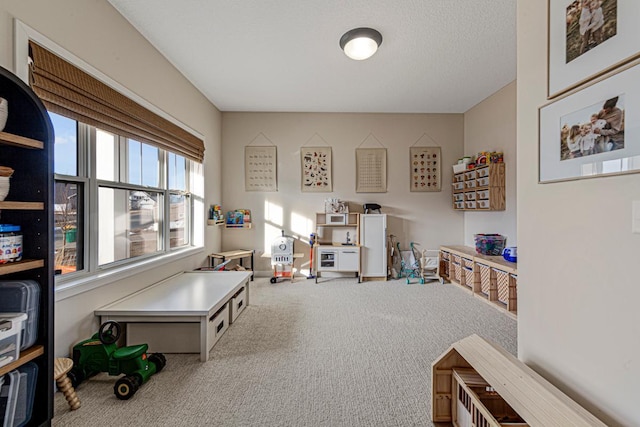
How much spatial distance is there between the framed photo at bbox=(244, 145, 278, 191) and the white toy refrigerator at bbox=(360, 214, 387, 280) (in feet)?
5.44

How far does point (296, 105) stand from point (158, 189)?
2405 millimetres

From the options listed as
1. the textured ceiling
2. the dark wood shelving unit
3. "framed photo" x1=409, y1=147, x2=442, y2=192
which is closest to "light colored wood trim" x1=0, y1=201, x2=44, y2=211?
the dark wood shelving unit

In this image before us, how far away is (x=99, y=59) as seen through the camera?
2.09 m

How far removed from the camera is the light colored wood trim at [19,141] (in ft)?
3.76

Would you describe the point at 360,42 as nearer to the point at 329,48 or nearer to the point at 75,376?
the point at 329,48

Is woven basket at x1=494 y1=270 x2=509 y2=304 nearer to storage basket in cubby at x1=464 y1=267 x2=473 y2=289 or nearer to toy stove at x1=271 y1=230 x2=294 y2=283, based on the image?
storage basket in cubby at x1=464 y1=267 x2=473 y2=289

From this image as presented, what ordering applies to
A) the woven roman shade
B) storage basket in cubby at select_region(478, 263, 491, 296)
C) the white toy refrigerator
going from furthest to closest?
the white toy refrigerator
storage basket in cubby at select_region(478, 263, 491, 296)
the woven roman shade

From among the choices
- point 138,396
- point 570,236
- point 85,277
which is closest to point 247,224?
point 85,277

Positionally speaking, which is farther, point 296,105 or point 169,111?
point 296,105

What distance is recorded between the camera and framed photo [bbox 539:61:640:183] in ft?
3.00

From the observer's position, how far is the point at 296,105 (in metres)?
4.45

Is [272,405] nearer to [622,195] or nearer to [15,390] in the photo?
[15,390]

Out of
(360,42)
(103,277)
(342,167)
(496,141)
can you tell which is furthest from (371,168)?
(103,277)

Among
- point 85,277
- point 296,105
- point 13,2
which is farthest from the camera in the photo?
point 296,105
